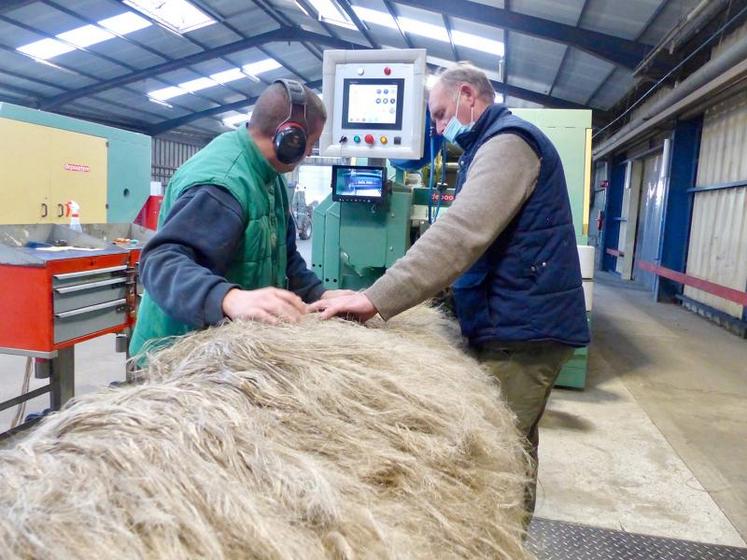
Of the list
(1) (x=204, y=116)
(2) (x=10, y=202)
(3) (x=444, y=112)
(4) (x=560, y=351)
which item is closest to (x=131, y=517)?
(4) (x=560, y=351)

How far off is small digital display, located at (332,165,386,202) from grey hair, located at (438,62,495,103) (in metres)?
0.72

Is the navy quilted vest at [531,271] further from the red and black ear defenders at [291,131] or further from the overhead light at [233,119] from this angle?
the overhead light at [233,119]

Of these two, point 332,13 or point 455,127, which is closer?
point 455,127

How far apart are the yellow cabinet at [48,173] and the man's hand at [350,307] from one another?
7.26ft

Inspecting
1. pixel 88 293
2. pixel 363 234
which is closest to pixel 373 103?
pixel 363 234

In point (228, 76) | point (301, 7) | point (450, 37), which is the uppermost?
point (301, 7)

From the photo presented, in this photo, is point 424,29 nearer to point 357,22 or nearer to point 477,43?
point 477,43

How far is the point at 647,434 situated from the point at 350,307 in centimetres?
273

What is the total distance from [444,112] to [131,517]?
4.70 feet

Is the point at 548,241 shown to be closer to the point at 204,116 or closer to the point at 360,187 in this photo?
the point at 360,187

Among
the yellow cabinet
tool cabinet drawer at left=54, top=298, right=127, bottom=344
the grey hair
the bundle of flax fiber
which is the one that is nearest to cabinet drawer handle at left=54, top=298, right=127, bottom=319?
tool cabinet drawer at left=54, top=298, right=127, bottom=344

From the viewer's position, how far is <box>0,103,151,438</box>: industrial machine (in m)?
2.06

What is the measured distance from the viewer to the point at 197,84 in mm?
11086

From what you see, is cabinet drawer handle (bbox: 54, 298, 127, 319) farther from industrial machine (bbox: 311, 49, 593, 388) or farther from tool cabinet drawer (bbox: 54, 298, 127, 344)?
industrial machine (bbox: 311, 49, 593, 388)
